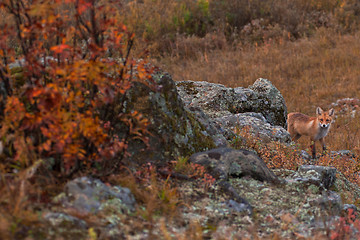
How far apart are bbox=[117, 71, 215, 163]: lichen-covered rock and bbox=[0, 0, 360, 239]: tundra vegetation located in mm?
164

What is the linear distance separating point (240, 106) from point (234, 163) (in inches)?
164

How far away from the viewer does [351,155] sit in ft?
30.5

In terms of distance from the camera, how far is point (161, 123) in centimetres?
476

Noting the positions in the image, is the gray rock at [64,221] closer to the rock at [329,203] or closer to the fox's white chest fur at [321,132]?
the rock at [329,203]

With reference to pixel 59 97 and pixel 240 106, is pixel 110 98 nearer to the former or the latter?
pixel 59 97

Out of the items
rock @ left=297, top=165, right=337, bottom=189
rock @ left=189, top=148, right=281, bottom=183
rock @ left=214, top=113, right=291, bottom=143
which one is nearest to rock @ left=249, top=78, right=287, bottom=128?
rock @ left=214, top=113, right=291, bottom=143

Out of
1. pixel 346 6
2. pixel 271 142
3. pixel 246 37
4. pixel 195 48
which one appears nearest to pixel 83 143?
pixel 271 142

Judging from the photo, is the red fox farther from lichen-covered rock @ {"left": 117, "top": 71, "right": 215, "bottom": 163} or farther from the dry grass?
lichen-covered rock @ {"left": 117, "top": 71, "right": 215, "bottom": 163}

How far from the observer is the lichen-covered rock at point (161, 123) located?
4.49 meters

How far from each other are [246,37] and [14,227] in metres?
16.7

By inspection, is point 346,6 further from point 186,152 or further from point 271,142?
point 186,152

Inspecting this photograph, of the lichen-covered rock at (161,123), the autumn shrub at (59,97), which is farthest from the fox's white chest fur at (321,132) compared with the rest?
the autumn shrub at (59,97)

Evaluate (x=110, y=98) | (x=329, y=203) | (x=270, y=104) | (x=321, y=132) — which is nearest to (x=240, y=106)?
(x=270, y=104)

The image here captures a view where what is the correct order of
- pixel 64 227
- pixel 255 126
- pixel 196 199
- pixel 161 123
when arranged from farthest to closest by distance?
1. pixel 255 126
2. pixel 161 123
3. pixel 196 199
4. pixel 64 227
